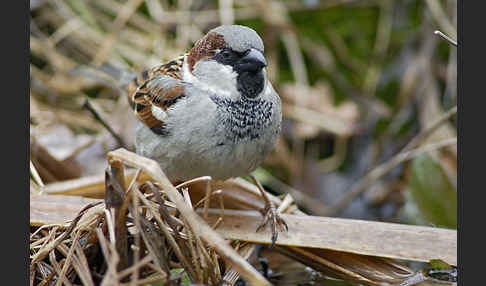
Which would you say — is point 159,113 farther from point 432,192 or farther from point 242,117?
point 432,192

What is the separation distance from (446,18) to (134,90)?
7.18 ft

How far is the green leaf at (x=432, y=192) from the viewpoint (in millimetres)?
2752

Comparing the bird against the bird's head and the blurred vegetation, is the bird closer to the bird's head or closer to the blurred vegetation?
the bird's head

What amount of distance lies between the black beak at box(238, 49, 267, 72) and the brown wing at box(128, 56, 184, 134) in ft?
1.04

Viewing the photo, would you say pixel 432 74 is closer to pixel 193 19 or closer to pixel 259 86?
pixel 193 19

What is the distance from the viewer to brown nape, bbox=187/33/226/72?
92.4 inches

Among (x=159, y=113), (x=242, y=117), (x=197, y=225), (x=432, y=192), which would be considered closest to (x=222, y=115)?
(x=242, y=117)

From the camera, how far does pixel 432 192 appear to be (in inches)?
110

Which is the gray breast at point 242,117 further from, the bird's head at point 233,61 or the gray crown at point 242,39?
the gray crown at point 242,39

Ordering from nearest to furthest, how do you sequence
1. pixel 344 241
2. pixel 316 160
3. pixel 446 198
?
pixel 344 241 < pixel 446 198 < pixel 316 160

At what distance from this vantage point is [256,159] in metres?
2.37

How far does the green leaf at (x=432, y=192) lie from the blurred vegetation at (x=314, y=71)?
0.64 meters

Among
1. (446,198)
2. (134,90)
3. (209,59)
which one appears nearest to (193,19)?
(134,90)

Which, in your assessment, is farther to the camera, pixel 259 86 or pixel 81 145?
pixel 81 145
